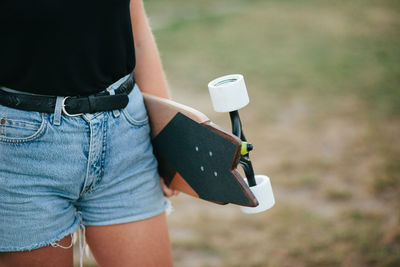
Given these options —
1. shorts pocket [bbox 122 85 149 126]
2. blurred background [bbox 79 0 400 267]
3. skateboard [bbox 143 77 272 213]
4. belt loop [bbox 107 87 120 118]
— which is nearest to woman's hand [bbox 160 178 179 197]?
skateboard [bbox 143 77 272 213]

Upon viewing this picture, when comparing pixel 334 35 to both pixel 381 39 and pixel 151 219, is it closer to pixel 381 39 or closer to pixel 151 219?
pixel 381 39

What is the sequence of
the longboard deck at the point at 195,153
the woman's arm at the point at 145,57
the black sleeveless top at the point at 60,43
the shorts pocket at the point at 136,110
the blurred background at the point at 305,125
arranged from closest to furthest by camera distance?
the black sleeveless top at the point at 60,43, the longboard deck at the point at 195,153, the shorts pocket at the point at 136,110, the woman's arm at the point at 145,57, the blurred background at the point at 305,125

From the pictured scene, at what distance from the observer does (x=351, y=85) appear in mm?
4777

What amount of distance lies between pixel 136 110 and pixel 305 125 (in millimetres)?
2997

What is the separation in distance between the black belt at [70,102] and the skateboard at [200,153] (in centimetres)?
18

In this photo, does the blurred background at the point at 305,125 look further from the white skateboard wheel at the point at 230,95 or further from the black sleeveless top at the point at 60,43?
the black sleeveless top at the point at 60,43

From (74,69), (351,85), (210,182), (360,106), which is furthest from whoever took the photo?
(351,85)

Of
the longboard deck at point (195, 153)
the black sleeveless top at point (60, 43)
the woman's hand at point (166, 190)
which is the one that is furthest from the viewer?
the woman's hand at point (166, 190)

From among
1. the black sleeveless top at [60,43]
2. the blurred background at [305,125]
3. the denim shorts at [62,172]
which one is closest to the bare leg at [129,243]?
the denim shorts at [62,172]

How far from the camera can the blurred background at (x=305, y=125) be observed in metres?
2.58

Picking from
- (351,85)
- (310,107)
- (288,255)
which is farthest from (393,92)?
(288,255)

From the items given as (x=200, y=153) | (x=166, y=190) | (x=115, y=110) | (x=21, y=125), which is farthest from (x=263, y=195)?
→ (x=21, y=125)

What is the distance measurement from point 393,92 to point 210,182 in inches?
154

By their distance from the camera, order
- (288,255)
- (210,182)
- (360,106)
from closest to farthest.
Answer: (210,182) < (288,255) < (360,106)
